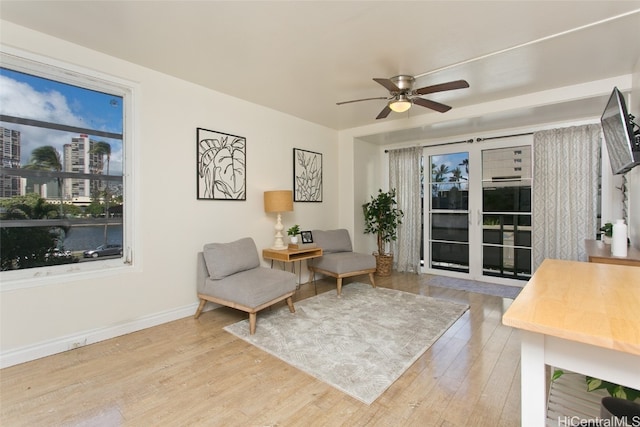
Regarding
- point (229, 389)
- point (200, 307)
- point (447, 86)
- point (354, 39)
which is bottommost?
point (229, 389)

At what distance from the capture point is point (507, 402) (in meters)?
1.80

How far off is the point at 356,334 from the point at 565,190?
11.4 feet

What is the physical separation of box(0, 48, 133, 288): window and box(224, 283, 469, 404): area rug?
5.03 ft

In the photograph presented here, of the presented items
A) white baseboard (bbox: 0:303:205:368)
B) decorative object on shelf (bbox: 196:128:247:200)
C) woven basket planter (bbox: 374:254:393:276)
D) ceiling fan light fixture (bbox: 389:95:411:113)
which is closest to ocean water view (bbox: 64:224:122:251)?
white baseboard (bbox: 0:303:205:368)

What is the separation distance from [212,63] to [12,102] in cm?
155

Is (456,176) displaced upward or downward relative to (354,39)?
downward

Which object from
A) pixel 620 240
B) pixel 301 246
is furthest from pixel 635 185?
pixel 301 246

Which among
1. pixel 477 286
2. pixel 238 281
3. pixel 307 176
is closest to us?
pixel 238 281

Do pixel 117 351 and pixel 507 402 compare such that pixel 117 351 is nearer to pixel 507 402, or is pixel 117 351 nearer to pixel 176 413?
pixel 176 413

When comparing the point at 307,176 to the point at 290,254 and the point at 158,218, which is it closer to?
the point at 290,254

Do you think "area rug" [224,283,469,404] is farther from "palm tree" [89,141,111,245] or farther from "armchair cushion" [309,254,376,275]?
"palm tree" [89,141,111,245]

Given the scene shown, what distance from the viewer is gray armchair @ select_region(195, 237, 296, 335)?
2.80 m

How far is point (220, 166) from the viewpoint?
3.50 m

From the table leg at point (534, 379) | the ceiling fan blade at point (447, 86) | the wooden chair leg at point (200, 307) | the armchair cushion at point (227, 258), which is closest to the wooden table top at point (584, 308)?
the table leg at point (534, 379)
